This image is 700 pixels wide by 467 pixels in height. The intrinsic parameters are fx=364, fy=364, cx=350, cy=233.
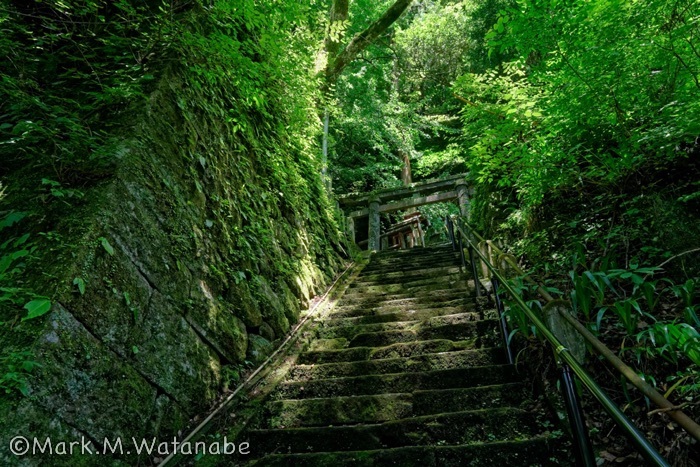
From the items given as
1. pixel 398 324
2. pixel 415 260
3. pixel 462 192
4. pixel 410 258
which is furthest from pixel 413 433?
pixel 462 192

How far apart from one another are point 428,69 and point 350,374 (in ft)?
46.7

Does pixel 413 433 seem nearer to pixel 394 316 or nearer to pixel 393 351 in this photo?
pixel 393 351

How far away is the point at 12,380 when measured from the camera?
1599 mm

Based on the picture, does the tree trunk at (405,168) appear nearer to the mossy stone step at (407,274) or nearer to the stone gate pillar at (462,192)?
the stone gate pillar at (462,192)

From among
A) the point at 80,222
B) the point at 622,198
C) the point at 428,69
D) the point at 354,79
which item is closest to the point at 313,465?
the point at 80,222

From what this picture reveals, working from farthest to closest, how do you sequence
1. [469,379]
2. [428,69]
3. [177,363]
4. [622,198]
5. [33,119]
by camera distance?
[428,69], [622,198], [469,379], [33,119], [177,363]

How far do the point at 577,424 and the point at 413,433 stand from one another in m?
1.24

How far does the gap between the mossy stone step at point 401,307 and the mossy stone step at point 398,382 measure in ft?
4.13

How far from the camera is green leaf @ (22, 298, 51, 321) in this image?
1762 millimetres

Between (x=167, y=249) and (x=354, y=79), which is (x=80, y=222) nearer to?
(x=167, y=249)

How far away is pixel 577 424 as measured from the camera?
1.35 m

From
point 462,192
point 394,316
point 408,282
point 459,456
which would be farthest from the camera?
point 462,192

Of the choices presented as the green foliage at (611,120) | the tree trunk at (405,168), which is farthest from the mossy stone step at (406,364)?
the tree trunk at (405,168)

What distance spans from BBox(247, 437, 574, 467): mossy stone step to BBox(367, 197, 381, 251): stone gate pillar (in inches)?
320
